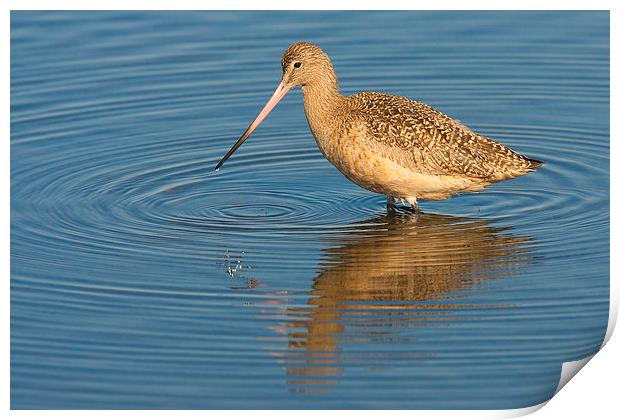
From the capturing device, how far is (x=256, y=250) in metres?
11.0

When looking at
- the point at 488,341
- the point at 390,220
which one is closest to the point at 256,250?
the point at 390,220

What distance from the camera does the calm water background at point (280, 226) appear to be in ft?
28.2

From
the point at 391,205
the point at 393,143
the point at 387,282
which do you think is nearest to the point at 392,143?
the point at 393,143

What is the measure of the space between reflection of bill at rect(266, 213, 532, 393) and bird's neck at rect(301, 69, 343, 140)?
3.03 feet

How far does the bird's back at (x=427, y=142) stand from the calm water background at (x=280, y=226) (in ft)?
1.31

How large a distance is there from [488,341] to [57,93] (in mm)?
7687

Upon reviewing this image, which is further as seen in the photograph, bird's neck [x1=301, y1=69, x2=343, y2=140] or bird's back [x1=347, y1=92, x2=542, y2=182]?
bird's neck [x1=301, y1=69, x2=343, y2=140]

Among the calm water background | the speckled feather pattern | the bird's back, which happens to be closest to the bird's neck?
the speckled feather pattern

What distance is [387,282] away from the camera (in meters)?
10.2

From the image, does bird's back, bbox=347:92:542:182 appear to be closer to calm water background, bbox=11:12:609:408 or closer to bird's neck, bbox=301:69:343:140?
bird's neck, bbox=301:69:343:140

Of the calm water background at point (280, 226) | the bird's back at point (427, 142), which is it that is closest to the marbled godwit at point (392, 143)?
the bird's back at point (427, 142)

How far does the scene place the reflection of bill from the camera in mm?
8812

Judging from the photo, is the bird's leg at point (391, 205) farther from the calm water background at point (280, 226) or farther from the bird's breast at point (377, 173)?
the bird's breast at point (377, 173)

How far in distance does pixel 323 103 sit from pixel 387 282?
2.46 metres
